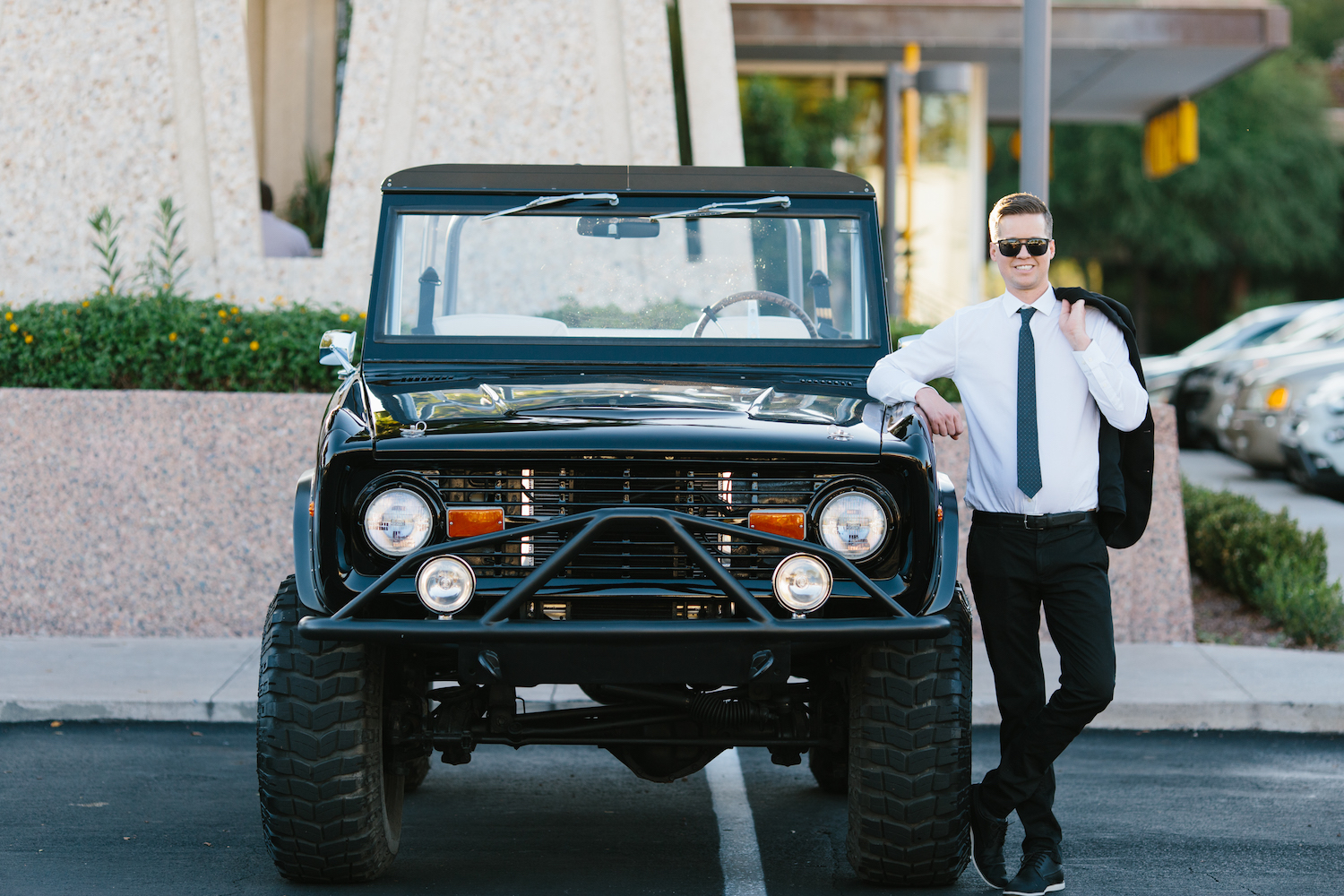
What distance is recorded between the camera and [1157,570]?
844 cm

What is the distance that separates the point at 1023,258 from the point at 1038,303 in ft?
0.46

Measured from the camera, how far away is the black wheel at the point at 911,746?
4285 mm

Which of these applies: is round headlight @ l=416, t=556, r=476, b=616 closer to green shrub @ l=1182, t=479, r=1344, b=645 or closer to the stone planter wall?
the stone planter wall

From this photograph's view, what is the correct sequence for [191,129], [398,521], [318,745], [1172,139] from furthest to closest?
[1172,139] → [191,129] → [318,745] → [398,521]

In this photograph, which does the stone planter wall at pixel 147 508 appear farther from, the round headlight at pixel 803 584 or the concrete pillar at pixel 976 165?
the concrete pillar at pixel 976 165

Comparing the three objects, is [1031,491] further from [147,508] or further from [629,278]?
[147,508]

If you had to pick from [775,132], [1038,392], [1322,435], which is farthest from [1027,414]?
[775,132]

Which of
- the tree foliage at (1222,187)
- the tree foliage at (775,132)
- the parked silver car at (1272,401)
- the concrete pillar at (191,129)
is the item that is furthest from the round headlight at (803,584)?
the tree foliage at (1222,187)

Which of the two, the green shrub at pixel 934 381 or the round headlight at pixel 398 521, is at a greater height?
the green shrub at pixel 934 381

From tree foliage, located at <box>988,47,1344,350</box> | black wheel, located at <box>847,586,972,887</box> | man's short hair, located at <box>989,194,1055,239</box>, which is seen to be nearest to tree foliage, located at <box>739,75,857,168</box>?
man's short hair, located at <box>989,194,1055,239</box>

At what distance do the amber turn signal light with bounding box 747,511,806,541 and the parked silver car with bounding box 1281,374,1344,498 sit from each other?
11227 mm

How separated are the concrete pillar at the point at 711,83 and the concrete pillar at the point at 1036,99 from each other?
298 centimetres

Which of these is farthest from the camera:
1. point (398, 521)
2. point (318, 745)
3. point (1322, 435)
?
point (1322, 435)

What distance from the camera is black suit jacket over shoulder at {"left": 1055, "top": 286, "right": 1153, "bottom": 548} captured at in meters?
4.51
